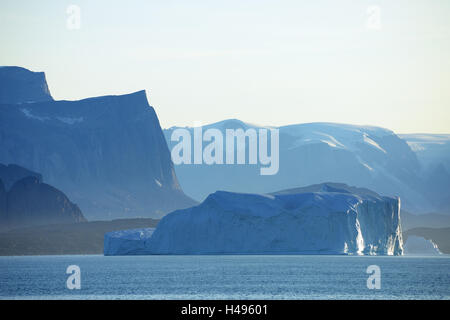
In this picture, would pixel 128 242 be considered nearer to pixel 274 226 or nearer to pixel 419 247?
pixel 274 226

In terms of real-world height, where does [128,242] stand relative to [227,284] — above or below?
below

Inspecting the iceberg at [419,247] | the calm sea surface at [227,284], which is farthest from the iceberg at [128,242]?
the iceberg at [419,247]

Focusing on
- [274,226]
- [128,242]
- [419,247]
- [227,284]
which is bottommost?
[419,247]

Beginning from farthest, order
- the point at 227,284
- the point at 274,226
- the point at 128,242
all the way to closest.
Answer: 1. the point at 128,242
2. the point at 274,226
3. the point at 227,284

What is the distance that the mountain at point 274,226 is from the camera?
9844 cm

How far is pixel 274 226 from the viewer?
9962cm

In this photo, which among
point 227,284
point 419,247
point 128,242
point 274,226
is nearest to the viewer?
point 227,284

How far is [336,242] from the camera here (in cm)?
9762

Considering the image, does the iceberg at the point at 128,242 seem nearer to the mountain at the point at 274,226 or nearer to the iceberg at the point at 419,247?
the mountain at the point at 274,226

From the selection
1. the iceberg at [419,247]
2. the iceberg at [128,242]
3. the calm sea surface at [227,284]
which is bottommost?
the iceberg at [419,247]

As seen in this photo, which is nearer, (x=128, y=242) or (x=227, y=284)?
(x=227, y=284)

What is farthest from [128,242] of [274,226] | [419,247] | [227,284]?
[419,247]
